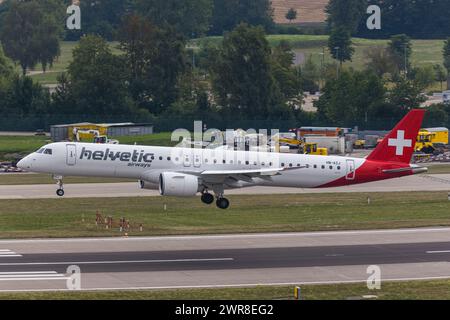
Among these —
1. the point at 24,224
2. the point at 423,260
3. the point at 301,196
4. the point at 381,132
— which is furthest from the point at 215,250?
the point at 381,132

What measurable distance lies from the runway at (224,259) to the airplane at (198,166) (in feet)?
38.1

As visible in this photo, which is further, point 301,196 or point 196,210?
point 301,196

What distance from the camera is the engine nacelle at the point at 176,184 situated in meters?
63.9

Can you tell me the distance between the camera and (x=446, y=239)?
53406mm

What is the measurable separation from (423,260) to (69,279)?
610 inches

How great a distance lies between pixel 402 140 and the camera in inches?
2781

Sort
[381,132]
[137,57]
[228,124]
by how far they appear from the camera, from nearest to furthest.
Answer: [381,132] < [228,124] < [137,57]

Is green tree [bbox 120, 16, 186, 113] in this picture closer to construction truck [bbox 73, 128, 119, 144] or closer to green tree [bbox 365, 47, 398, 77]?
construction truck [bbox 73, 128, 119, 144]

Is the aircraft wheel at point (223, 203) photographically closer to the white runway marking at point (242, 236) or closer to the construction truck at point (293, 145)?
the white runway marking at point (242, 236)

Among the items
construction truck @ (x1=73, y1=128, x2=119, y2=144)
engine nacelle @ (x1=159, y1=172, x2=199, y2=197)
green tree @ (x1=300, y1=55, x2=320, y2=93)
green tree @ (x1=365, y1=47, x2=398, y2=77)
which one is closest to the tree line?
construction truck @ (x1=73, y1=128, x2=119, y2=144)

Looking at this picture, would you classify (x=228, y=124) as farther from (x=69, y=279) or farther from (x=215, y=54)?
(x=69, y=279)

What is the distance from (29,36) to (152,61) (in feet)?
164

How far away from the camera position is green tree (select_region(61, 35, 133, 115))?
5625 inches
